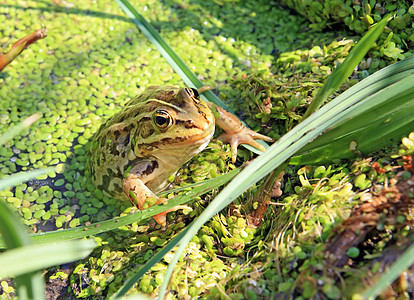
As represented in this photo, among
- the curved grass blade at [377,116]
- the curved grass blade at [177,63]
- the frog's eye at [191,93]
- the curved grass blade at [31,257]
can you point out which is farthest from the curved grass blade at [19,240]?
the curved grass blade at [177,63]

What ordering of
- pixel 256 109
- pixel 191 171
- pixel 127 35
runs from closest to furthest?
pixel 191 171, pixel 256 109, pixel 127 35

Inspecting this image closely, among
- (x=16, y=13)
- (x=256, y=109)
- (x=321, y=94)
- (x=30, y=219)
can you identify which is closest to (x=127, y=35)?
(x=16, y=13)

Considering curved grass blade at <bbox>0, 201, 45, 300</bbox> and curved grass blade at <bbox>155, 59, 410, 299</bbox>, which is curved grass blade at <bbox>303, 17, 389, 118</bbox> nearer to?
curved grass blade at <bbox>155, 59, 410, 299</bbox>

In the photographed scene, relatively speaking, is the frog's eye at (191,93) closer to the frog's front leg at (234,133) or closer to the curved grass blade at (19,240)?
the frog's front leg at (234,133)

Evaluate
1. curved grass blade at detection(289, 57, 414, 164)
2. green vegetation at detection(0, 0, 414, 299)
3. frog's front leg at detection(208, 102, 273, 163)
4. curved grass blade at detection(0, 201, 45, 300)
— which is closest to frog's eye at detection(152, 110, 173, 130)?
green vegetation at detection(0, 0, 414, 299)

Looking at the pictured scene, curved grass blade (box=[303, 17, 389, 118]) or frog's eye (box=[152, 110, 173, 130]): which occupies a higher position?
frog's eye (box=[152, 110, 173, 130])

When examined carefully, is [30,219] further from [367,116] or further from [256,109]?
[367,116]
